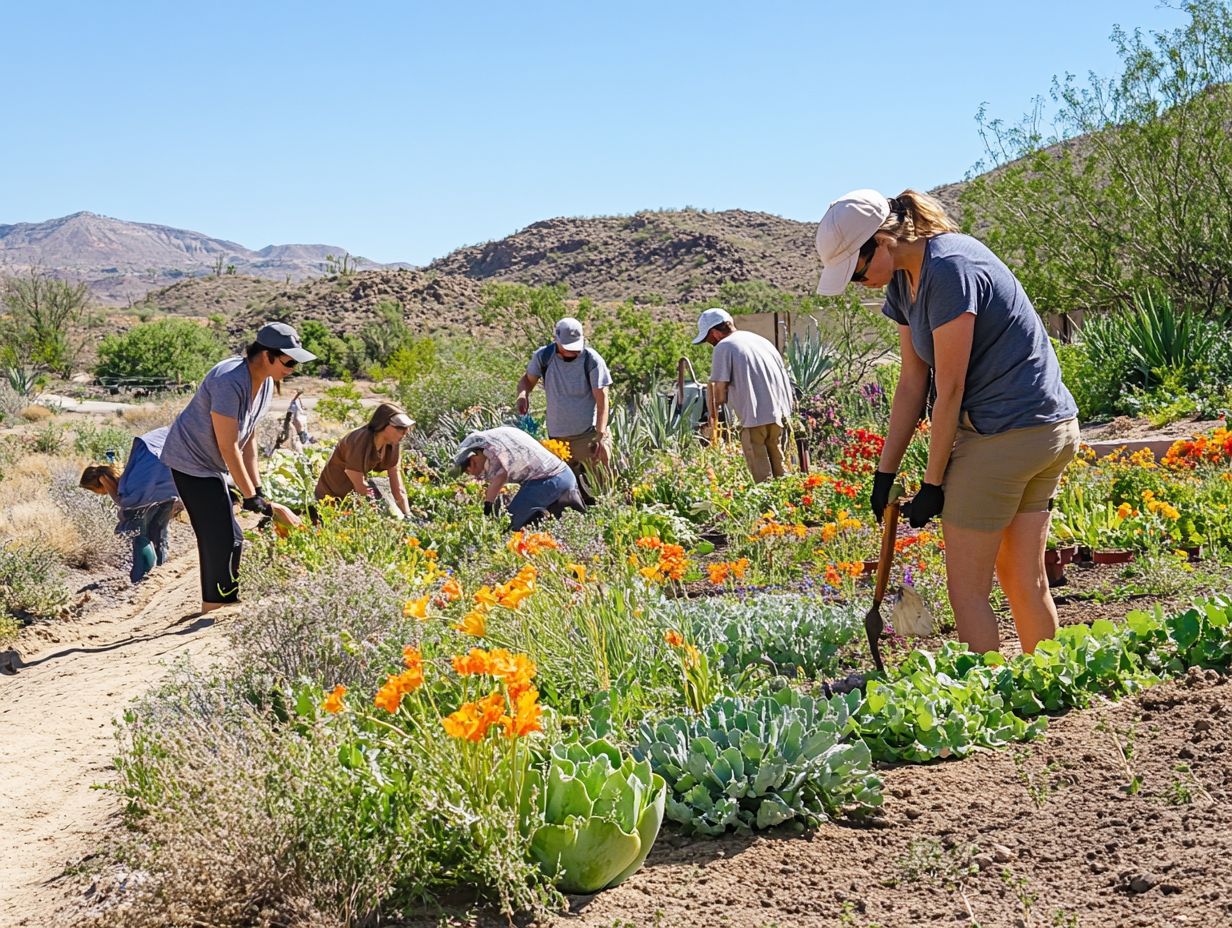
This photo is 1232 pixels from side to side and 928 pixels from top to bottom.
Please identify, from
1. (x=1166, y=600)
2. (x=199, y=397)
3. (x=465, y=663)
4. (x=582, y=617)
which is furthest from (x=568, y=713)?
(x=199, y=397)

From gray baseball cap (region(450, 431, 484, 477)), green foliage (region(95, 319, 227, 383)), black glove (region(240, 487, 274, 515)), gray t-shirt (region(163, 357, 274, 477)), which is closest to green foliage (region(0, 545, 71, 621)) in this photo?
gray t-shirt (region(163, 357, 274, 477))

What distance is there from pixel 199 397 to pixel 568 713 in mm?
3724

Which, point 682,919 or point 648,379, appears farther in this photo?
point 648,379

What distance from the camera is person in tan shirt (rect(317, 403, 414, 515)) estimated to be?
24.7 feet

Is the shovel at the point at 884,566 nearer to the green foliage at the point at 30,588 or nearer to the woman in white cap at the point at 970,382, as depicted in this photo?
the woman in white cap at the point at 970,382

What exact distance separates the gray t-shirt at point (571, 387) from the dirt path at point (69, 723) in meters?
2.77

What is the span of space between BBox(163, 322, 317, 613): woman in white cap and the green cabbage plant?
403cm

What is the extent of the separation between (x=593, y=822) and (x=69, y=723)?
3532mm

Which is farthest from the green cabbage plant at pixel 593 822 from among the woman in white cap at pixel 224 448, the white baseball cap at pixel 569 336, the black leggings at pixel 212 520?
the white baseball cap at pixel 569 336

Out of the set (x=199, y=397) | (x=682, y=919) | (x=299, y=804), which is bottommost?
(x=682, y=919)

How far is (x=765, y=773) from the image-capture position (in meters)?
2.97

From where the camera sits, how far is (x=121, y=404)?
2492cm

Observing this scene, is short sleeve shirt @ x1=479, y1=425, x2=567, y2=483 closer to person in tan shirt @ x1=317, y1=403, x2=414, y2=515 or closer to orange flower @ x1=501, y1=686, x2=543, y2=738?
person in tan shirt @ x1=317, y1=403, x2=414, y2=515

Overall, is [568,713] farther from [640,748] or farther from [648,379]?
[648,379]
